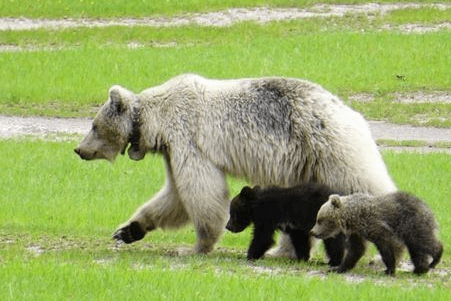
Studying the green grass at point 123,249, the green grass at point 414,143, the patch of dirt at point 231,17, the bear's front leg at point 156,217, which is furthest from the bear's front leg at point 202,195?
the patch of dirt at point 231,17

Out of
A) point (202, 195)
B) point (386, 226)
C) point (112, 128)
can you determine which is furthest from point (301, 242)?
point (112, 128)

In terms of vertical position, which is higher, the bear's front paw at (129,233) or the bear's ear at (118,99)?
the bear's ear at (118,99)

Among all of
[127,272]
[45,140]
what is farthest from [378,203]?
[45,140]

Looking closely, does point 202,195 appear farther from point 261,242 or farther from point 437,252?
point 437,252

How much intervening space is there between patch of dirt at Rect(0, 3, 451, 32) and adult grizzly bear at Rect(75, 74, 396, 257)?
740 inches

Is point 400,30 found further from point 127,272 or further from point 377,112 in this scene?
point 127,272

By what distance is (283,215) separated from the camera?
13.1 m

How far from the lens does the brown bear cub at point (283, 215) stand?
12.9 m

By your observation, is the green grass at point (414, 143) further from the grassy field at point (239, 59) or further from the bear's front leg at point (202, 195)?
the bear's front leg at point (202, 195)

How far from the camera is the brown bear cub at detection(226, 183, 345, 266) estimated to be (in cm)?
1288

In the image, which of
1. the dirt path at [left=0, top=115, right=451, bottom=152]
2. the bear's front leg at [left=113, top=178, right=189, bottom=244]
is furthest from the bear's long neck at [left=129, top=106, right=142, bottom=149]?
the dirt path at [left=0, top=115, right=451, bottom=152]

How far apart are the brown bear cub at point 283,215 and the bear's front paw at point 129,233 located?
4.03 feet

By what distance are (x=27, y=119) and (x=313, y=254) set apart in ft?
38.7

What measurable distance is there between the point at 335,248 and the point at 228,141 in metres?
1.75
